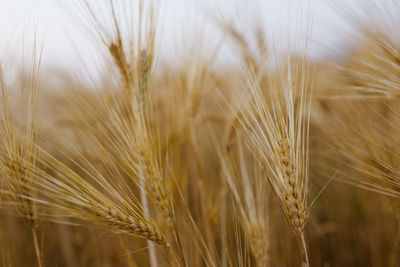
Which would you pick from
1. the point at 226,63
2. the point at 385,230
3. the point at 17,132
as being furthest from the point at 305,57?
the point at 385,230

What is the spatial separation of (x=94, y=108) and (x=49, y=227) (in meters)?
1.25

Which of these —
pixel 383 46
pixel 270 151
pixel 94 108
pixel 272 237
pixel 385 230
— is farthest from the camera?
pixel 385 230

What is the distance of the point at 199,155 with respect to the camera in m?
1.11

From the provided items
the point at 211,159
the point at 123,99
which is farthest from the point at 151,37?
the point at 211,159

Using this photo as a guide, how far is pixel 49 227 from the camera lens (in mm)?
1738

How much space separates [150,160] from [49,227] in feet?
4.75

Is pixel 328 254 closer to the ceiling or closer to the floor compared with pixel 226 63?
closer to the floor

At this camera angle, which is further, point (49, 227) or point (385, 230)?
point (49, 227)

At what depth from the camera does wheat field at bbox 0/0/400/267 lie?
643 mm

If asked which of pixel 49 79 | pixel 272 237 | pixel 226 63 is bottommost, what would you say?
pixel 272 237

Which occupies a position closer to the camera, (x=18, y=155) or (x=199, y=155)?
(x=18, y=155)

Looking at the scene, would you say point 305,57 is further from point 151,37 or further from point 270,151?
point 151,37

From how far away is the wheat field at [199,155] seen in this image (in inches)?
25.3

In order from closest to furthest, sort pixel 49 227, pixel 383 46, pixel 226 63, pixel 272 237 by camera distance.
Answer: pixel 383 46, pixel 226 63, pixel 272 237, pixel 49 227
